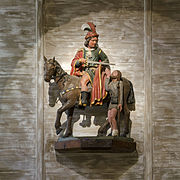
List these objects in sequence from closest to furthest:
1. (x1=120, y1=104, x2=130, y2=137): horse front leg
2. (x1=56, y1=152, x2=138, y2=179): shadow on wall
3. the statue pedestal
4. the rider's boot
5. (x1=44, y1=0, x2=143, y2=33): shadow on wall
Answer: the statue pedestal
the rider's boot
(x1=120, y1=104, x2=130, y2=137): horse front leg
(x1=56, y1=152, x2=138, y2=179): shadow on wall
(x1=44, y1=0, x2=143, y2=33): shadow on wall

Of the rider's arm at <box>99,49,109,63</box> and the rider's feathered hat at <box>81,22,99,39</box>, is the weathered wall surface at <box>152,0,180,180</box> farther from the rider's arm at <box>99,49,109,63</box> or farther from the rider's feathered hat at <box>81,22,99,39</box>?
Result: the rider's feathered hat at <box>81,22,99,39</box>

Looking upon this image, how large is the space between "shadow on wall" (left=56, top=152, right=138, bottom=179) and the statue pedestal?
0.41 feet

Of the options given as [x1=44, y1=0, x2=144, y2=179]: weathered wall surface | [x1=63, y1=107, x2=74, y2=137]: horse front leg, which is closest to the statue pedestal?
[x1=63, y1=107, x2=74, y2=137]: horse front leg

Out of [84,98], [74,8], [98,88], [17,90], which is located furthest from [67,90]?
[74,8]

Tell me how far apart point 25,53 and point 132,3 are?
127 centimetres

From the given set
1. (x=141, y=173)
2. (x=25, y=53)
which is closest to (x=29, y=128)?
(x=25, y=53)

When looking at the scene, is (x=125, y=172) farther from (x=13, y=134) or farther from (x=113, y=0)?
(x=113, y=0)

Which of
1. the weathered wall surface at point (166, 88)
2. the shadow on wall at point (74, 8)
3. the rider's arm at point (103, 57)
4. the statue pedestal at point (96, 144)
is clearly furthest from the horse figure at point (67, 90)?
the shadow on wall at point (74, 8)

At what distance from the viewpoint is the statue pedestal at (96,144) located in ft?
17.4

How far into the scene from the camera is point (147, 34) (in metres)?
5.91

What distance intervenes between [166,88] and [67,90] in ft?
3.51

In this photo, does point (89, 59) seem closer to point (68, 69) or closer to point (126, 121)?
point (68, 69)

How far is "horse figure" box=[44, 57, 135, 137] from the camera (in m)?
5.54

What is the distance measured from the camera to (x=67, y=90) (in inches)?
219
